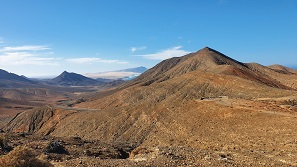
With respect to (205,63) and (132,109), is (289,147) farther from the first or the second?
(205,63)

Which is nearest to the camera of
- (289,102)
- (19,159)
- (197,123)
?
(19,159)

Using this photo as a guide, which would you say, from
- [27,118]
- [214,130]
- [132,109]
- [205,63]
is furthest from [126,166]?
[205,63]

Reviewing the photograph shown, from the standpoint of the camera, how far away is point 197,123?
38.1 m

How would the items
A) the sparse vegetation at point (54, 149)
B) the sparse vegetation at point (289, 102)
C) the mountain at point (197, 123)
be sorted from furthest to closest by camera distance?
the sparse vegetation at point (289, 102)
the sparse vegetation at point (54, 149)
the mountain at point (197, 123)

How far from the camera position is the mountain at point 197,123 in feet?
71.2

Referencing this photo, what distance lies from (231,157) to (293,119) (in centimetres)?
1337

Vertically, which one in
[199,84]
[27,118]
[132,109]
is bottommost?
[27,118]

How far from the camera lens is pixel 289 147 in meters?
22.3

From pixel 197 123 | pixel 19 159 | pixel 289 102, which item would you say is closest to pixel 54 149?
pixel 19 159

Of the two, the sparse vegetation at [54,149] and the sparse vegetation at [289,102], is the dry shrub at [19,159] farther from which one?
the sparse vegetation at [289,102]

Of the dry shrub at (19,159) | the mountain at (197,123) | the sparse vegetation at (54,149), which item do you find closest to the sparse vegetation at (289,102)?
the mountain at (197,123)

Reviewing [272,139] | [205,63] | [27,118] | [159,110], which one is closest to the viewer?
[272,139]

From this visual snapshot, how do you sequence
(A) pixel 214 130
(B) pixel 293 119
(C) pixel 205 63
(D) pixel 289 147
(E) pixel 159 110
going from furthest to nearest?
(C) pixel 205 63 → (E) pixel 159 110 → (A) pixel 214 130 → (B) pixel 293 119 → (D) pixel 289 147

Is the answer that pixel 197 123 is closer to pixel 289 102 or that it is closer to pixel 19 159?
pixel 289 102
